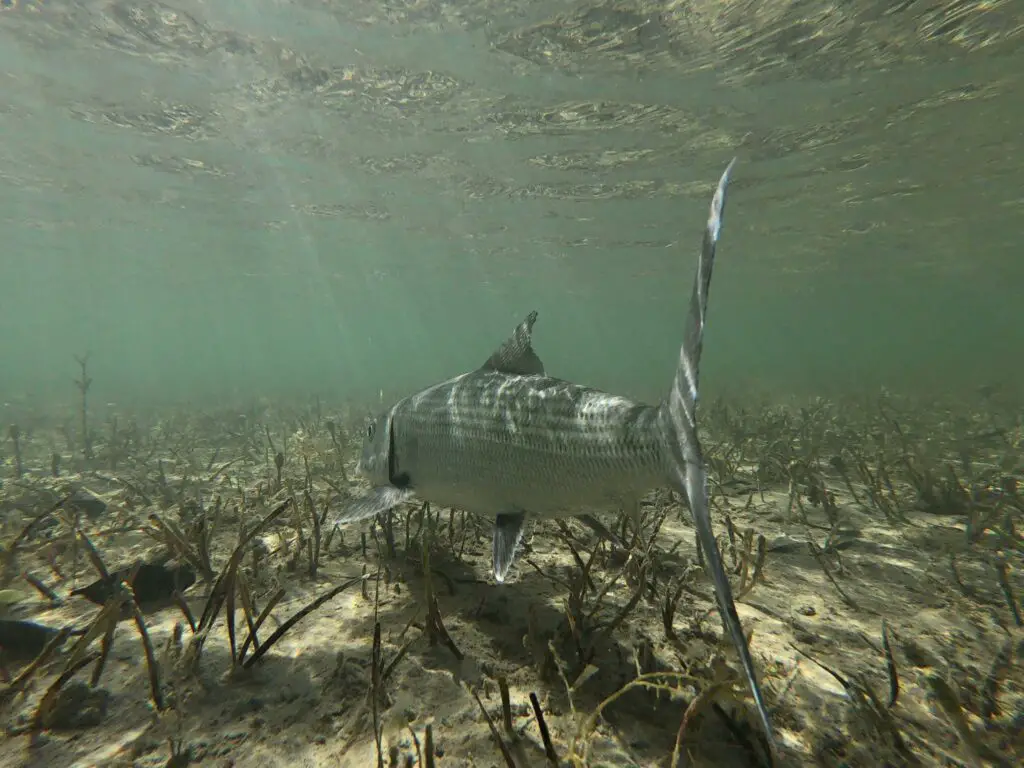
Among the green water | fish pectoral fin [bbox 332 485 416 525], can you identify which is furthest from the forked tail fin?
the green water

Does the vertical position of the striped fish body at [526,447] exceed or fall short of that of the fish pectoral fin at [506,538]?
it exceeds it

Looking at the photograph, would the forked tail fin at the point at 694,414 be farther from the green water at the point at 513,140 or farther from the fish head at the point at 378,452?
the green water at the point at 513,140

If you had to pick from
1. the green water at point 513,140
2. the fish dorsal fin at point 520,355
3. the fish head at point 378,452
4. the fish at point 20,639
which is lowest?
the fish at point 20,639

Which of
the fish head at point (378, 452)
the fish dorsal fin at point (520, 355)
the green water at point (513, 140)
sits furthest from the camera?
the green water at point (513, 140)

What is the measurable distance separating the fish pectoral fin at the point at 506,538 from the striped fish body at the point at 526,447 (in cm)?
6

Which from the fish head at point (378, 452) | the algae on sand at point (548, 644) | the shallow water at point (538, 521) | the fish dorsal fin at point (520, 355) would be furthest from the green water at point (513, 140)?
the algae on sand at point (548, 644)

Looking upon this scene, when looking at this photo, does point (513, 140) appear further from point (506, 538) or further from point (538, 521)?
point (506, 538)

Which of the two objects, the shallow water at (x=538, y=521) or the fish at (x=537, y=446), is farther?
the shallow water at (x=538, y=521)

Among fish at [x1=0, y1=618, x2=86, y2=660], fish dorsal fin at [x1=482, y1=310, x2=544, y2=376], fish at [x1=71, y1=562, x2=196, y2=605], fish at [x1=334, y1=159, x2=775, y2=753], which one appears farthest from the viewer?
fish dorsal fin at [x1=482, y1=310, x2=544, y2=376]

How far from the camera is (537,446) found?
9.15 ft

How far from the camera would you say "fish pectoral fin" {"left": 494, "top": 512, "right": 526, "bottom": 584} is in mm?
2762

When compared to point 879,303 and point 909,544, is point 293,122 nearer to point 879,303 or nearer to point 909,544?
point 909,544

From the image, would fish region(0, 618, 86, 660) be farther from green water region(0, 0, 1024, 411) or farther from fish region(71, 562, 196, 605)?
green water region(0, 0, 1024, 411)

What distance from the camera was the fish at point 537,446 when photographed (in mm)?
2049
